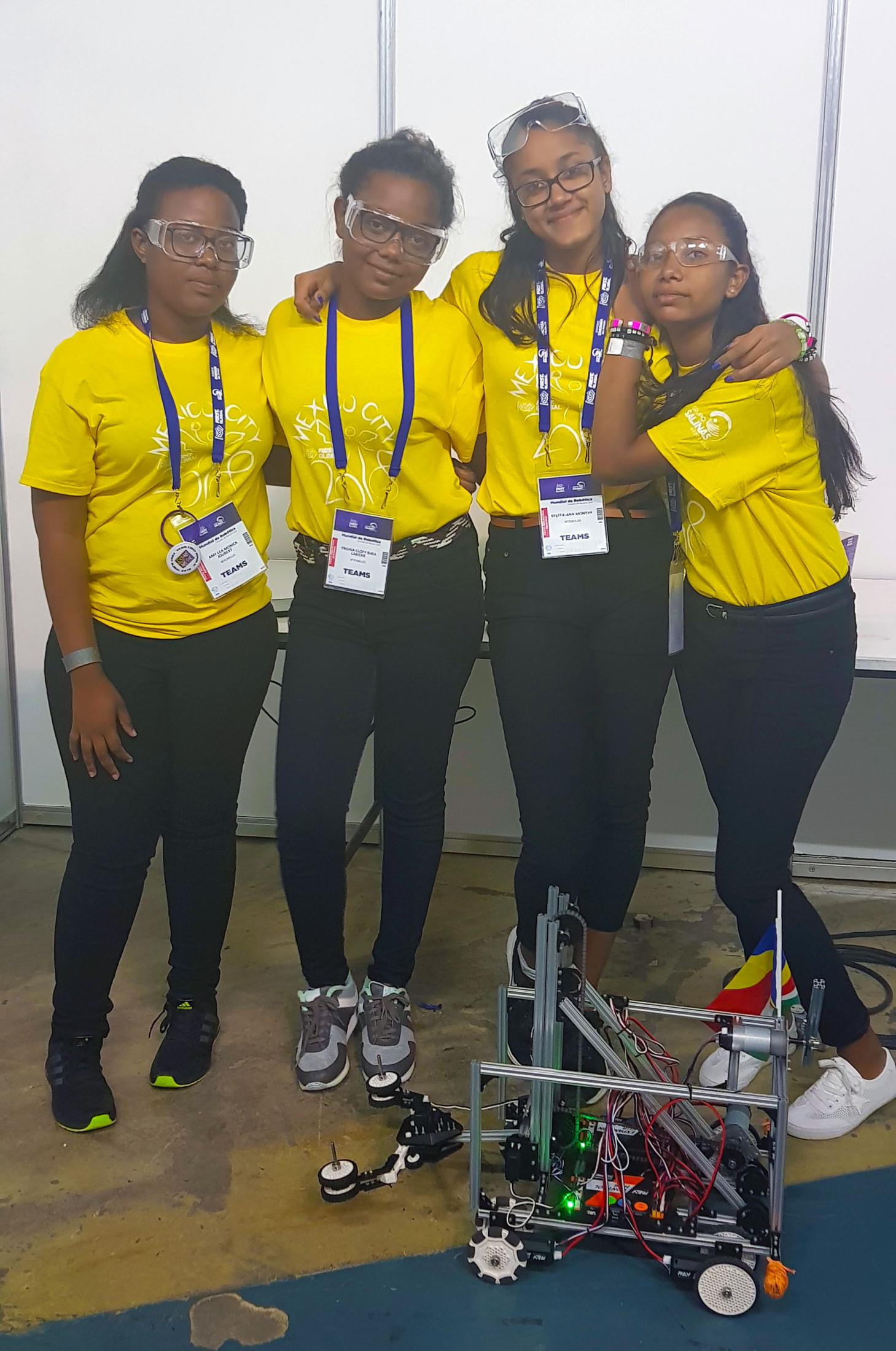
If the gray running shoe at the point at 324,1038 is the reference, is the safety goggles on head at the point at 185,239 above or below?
above

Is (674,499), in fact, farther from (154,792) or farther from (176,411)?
(154,792)

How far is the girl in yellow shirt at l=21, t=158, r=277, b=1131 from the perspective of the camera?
1776mm

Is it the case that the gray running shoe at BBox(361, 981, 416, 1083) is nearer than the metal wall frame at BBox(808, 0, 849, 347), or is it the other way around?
the gray running shoe at BBox(361, 981, 416, 1083)

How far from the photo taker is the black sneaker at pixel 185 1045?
210 centimetres

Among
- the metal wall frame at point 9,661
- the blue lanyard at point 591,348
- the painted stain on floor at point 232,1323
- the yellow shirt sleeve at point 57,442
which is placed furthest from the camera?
the metal wall frame at point 9,661

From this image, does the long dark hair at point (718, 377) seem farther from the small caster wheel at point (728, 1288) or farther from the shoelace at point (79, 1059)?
the shoelace at point (79, 1059)

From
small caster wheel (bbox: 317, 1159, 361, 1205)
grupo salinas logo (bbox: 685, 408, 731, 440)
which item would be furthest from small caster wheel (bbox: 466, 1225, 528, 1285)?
grupo salinas logo (bbox: 685, 408, 731, 440)

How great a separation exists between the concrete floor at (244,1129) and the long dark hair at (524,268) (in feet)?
4.66

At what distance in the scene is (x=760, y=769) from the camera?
5.96 ft

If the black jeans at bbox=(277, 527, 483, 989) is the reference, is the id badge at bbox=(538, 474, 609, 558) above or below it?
above

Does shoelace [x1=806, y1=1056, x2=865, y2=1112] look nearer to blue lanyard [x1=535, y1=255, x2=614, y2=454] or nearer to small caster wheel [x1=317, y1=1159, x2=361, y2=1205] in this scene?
small caster wheel [x1=317, y1=1159, x2=361, y2=1205]

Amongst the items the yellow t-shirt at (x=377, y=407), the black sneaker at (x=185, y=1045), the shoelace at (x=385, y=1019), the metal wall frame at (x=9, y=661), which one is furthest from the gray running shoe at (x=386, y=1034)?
the metal wall frame at (x=9, y=661)

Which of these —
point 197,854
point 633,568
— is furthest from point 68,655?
point 633,568

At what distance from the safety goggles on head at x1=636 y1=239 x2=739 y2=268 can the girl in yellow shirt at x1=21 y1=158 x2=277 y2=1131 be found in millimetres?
708
